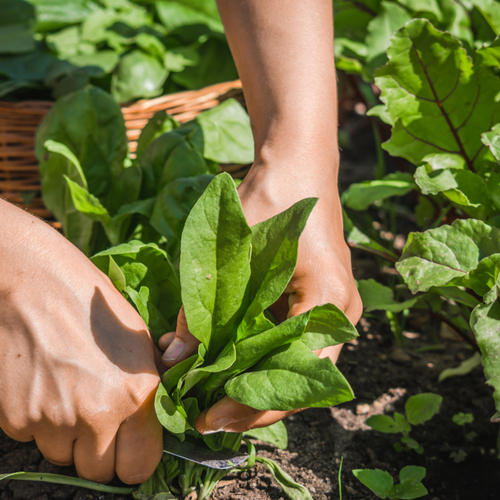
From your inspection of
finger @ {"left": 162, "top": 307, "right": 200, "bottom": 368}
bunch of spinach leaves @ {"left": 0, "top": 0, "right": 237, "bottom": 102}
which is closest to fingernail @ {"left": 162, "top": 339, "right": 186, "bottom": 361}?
finger @ {"left": 162, "top": 307, "right": 200, "bottom": 368}

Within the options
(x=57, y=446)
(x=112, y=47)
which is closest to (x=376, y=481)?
(x=57, y=446)

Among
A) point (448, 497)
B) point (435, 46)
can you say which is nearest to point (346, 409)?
point (448, 497)

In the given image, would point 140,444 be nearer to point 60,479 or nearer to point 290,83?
point 60,479

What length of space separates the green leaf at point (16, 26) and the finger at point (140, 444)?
1.36 meters

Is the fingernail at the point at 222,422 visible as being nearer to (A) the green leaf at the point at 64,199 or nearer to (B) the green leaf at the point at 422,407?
(B) the green leaf at the point at 422,407

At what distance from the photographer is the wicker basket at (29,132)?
1344 mm

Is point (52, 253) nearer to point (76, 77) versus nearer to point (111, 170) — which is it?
point (111, 170)

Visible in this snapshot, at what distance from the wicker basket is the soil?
2.23ft

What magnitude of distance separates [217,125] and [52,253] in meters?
0.63

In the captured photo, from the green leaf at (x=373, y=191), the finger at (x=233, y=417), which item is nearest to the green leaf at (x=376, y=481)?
the finger at (x=233, y=417)

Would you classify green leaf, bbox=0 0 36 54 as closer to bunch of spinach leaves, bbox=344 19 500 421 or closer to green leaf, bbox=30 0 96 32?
green leaf, bbox=30 0 96 32

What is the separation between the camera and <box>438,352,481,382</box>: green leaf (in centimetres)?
105

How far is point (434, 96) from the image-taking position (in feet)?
3.26

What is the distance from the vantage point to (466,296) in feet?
3.00
